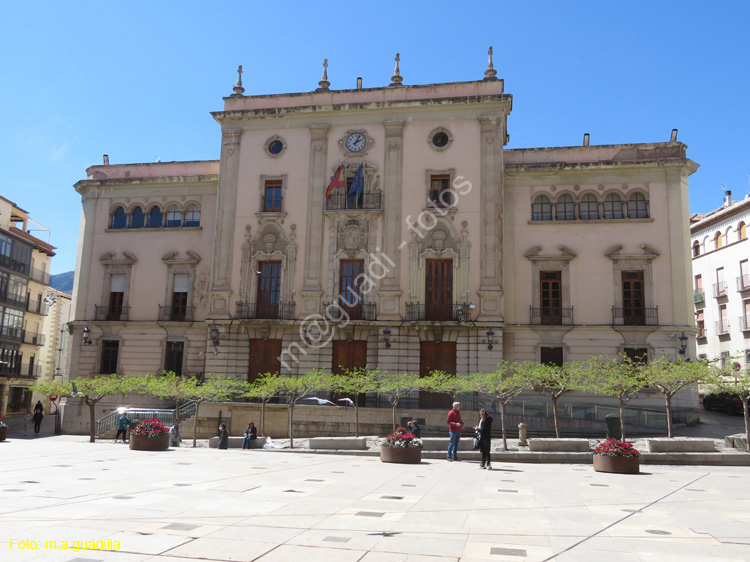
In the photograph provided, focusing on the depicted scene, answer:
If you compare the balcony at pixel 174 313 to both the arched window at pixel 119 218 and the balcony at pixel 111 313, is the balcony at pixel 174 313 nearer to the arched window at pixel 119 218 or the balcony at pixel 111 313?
the balcony at pixel 111 313

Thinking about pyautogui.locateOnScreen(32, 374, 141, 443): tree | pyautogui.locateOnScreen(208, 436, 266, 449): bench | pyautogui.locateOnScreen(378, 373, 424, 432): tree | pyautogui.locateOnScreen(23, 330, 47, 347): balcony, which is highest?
pyautogui.locateOnScreen(23, 330, 47, 347): balcony

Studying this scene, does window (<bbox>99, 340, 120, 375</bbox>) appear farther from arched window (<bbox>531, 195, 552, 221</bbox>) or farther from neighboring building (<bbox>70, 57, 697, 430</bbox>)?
arched window (<bbox>531, 195, 552, 221</bbox>)

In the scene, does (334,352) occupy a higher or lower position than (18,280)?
lower

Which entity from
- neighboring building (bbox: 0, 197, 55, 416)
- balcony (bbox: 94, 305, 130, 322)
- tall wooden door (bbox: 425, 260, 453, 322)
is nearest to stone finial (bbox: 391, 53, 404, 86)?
tall wooden door (bbox: 425, 260, 453, 322)

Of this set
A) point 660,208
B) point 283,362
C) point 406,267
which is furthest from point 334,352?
point 660,208

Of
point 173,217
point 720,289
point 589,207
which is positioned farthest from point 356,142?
point 720,289

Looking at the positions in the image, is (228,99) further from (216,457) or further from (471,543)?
(471,543)

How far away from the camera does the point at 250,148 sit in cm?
3572

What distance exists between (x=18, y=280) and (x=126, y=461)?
3784 cm

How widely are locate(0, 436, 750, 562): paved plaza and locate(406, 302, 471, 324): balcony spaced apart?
49.7ft

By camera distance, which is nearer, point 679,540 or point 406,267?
point 679,540

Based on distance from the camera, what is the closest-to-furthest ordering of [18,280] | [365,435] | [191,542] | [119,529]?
1. [191,542]
2. [119,529]
3. [365,435]
4. [18,280]

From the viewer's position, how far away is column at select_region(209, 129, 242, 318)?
3419 centimetres

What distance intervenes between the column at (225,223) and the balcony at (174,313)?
2.45 metres
